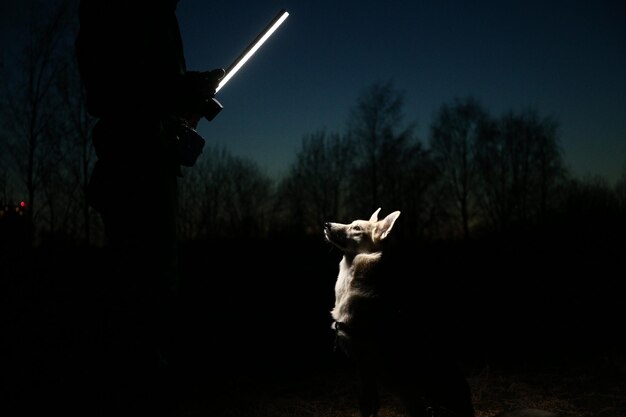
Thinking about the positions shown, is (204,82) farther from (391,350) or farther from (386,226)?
(391,350)

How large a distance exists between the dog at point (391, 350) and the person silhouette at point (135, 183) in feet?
5.40

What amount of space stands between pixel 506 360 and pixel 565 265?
30.8 ft

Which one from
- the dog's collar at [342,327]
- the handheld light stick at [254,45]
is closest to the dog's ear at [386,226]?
the dog's collar at [342,327]

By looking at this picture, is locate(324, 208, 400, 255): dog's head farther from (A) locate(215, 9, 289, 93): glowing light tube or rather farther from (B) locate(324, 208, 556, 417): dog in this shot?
(A) locate(215, 9, 289, 93): glowing light tube

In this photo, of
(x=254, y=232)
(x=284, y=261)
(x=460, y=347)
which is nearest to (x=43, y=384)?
(x=460, y=347)

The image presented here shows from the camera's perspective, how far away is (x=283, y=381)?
6.12 m

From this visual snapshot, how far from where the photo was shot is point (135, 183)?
2.69 meters

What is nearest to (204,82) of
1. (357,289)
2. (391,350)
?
(357,289)

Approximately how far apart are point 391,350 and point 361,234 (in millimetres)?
1311

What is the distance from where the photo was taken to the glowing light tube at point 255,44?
3.27 m

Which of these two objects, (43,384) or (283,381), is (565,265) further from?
(43,384)

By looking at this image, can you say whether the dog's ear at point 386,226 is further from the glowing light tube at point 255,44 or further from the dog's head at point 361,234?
the glowing light tube at point 255,44

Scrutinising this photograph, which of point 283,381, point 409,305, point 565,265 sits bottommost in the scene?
point 283,381

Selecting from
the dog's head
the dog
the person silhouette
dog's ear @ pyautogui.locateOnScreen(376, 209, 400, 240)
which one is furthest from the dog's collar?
the person silhouette
